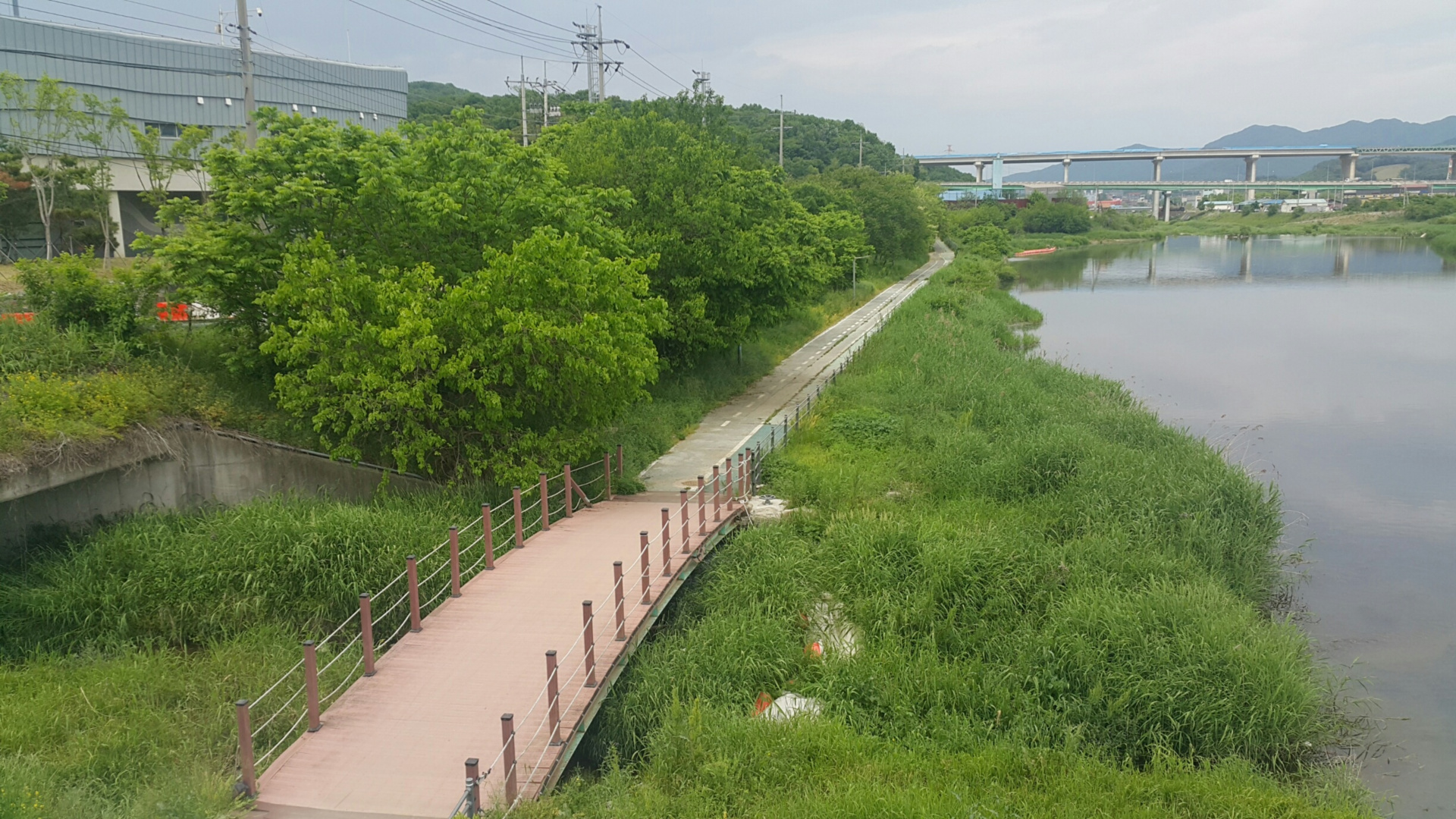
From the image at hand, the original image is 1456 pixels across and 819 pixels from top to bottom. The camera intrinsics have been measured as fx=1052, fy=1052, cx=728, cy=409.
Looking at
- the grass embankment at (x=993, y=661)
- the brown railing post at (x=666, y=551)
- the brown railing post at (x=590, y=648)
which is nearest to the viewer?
the grass embankment at (x=993, y=661)

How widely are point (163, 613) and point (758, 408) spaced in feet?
50.4

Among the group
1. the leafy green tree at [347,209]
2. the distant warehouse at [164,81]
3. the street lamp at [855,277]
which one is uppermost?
the distant warehouse at [164,81]

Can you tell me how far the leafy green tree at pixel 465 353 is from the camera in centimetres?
1527

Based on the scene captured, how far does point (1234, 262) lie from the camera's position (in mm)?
87875

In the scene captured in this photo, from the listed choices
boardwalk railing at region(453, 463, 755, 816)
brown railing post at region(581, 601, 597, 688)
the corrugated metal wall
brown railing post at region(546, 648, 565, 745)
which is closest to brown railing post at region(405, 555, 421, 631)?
boardwalk railing at region(453, 463, 755, 816)

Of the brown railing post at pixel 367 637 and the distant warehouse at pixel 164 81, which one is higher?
the distant warehouse at pixel 164 81

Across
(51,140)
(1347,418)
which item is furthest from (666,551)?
(51,140)

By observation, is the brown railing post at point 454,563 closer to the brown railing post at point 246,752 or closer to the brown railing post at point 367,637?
the brown railing post at point 367,637

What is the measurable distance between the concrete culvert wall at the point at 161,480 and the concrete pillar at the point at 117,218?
95.7 feet

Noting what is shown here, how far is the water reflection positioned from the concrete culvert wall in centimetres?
5815

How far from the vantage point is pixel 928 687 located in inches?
463

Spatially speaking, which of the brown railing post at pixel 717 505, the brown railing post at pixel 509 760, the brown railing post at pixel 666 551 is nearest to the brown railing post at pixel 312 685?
the brown railing post at pixel 509 760

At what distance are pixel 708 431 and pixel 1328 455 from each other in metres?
14.8

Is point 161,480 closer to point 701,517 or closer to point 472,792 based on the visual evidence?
point 701,517
